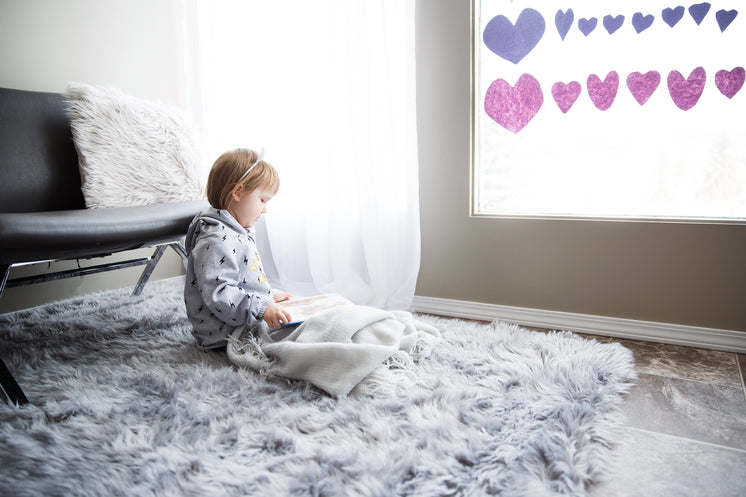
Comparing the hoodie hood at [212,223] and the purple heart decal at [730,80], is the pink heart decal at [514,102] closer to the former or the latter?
the purple heart decal at [730,80]

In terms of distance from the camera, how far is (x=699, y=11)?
4.29 feet

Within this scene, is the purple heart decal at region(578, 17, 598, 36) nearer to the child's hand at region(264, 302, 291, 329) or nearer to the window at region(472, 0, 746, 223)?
the window at region(472, 0, 746, 223)

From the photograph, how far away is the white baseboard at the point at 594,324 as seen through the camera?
1.34 metres

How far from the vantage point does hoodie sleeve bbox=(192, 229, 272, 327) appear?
1.15 m

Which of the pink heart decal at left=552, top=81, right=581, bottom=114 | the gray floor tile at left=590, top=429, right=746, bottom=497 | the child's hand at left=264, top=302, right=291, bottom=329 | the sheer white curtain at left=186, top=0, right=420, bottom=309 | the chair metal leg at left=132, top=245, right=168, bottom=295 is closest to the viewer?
the gray floor tile at left=590, top=429, right=746, bottom=497

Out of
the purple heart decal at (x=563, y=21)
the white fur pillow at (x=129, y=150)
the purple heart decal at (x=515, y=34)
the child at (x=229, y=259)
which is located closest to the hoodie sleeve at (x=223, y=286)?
the child at (x=229, y=259)

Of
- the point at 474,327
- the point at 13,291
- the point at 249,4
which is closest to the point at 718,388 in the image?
the point at 474,327

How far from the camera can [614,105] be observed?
1.44 m

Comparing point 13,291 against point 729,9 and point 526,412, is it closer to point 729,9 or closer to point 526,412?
point 526,412

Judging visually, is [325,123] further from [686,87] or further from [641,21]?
[686,87]

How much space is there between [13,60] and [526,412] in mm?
2059

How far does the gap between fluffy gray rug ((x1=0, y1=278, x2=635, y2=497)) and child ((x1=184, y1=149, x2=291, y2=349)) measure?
118 millimetres

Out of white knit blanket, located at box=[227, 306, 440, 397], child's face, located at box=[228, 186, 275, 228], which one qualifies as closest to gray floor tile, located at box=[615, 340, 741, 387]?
white knit blanket, located at box=[227, 306, 440, 397]

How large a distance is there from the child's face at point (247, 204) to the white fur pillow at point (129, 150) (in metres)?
0.60
